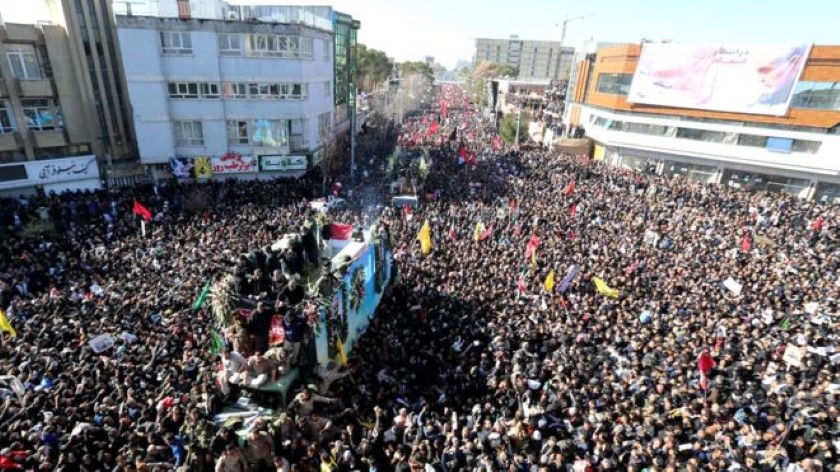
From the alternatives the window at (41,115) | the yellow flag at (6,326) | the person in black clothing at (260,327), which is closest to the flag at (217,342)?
the person in black clothing at (260,327)

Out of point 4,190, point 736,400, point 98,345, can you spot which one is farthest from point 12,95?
point 736,400

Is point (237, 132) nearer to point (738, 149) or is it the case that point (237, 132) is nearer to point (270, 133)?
point (270, 133)

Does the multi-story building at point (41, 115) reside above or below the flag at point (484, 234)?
above

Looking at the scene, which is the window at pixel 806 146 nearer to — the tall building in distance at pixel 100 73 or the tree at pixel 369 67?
the tall building in distance at pixel 100 73

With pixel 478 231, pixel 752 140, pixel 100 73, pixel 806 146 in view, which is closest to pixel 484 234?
pixel 478 231

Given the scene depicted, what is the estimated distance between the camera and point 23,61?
24.8 meters

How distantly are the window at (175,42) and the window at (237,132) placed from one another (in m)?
4.60

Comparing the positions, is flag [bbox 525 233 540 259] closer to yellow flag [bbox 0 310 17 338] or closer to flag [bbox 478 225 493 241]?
flag [bbox 478 225 493 241]

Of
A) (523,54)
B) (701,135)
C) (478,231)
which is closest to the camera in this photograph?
(478,231)

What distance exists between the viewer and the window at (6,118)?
24359 millimetres

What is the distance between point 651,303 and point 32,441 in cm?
1635

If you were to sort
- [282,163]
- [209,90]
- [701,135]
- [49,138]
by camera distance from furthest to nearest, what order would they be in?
[701,135], [282,163], [209,90], [49,138]

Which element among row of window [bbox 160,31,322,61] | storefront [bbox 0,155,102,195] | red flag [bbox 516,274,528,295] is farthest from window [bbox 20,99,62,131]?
red flag [bbox 516,274,528,295]

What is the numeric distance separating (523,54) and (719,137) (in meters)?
169
